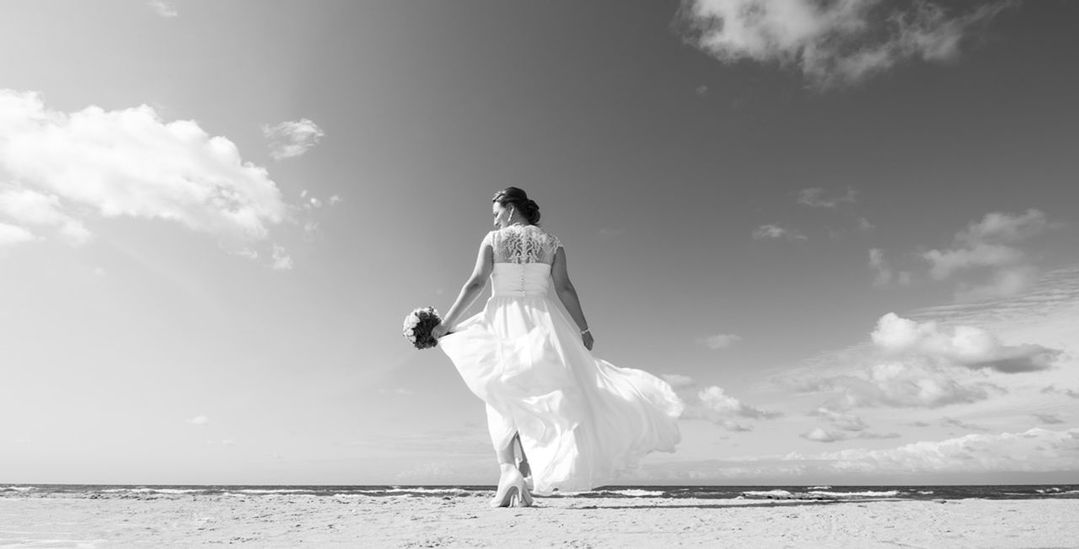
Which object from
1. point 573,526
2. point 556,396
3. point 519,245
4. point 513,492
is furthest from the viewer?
point 519,245

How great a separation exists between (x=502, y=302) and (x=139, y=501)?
5.35m

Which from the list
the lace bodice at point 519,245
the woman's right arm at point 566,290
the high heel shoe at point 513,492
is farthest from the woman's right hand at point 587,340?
the high heel shoe at point 513,492

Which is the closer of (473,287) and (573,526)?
(573,526)

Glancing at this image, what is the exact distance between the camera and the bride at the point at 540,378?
609 cm

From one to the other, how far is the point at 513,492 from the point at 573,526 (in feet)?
5.58

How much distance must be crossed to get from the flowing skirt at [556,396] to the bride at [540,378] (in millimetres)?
10

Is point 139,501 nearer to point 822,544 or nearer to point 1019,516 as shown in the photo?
point 822,544

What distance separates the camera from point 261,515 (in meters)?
6.18

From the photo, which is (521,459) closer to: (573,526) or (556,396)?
(556,396)

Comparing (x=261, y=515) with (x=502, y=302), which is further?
(x=502, y=302)

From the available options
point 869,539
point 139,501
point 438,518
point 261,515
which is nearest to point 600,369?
point 438,518

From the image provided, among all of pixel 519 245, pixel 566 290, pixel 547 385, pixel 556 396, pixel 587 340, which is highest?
pixel 519 245

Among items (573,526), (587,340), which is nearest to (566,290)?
(587,340)

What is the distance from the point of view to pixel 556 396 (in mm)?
6094
